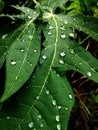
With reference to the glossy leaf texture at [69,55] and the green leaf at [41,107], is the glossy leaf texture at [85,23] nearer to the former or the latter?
the glossy leaf texture at [69,55]

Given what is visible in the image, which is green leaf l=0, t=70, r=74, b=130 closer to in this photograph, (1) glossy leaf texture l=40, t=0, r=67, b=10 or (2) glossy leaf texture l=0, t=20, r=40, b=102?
(2) glossy leaf texture l=0, t=20, r=40, b=102

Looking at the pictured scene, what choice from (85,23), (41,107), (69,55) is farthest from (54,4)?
(41,107)

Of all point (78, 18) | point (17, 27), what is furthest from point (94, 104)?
point (17, 27)

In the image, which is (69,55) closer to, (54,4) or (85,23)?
(85,23)

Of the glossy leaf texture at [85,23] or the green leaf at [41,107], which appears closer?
the green leaf at [41,107]

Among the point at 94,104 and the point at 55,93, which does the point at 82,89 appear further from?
the point at 55,93

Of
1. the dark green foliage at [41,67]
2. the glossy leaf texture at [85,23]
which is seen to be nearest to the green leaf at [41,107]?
the dark green foliage at [41,67]
